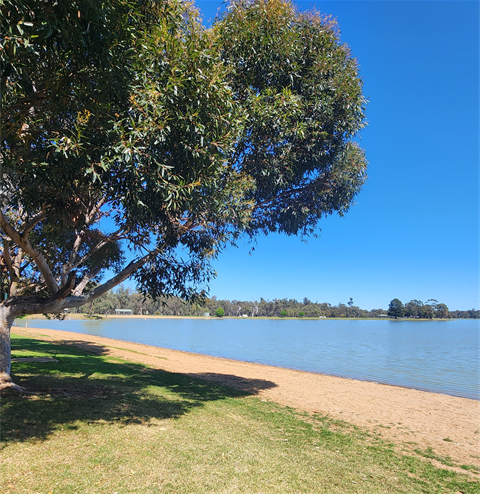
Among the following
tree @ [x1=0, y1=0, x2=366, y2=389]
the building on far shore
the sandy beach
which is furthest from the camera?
the building on far shore

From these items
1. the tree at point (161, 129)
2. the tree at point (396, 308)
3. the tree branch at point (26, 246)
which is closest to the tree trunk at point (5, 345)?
the tree at point (161, 129)

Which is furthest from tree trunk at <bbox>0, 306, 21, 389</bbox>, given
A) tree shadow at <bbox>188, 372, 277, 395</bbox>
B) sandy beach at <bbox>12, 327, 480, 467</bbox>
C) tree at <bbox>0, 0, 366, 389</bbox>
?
sandy beach at <bbox>12, 327, 480, 467</bbox>

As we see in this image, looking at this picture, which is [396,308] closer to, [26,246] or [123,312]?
[123,312]

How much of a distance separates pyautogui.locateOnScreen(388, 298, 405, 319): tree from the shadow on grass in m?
190

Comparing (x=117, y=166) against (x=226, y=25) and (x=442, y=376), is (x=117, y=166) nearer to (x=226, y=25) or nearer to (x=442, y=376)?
(x=226, y=25)

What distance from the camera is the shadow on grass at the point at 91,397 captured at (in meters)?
7.44

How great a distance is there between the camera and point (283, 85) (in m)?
10.6

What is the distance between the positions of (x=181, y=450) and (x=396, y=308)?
658ft

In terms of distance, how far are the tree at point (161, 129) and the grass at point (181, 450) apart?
9.88 ft

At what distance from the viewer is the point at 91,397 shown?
995 centimetres

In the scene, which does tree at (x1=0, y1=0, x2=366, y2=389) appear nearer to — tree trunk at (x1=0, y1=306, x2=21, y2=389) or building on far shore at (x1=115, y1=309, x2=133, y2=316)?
tree trunk at (x1=0, y1=306, x2=21, y2=389)

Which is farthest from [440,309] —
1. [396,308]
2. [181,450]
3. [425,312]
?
[181,450]

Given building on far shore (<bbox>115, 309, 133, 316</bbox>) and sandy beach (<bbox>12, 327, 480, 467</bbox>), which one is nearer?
sandy beach (<bbox>12, 327, 480, 467</bbox>)

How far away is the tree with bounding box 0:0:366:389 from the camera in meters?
6.26
